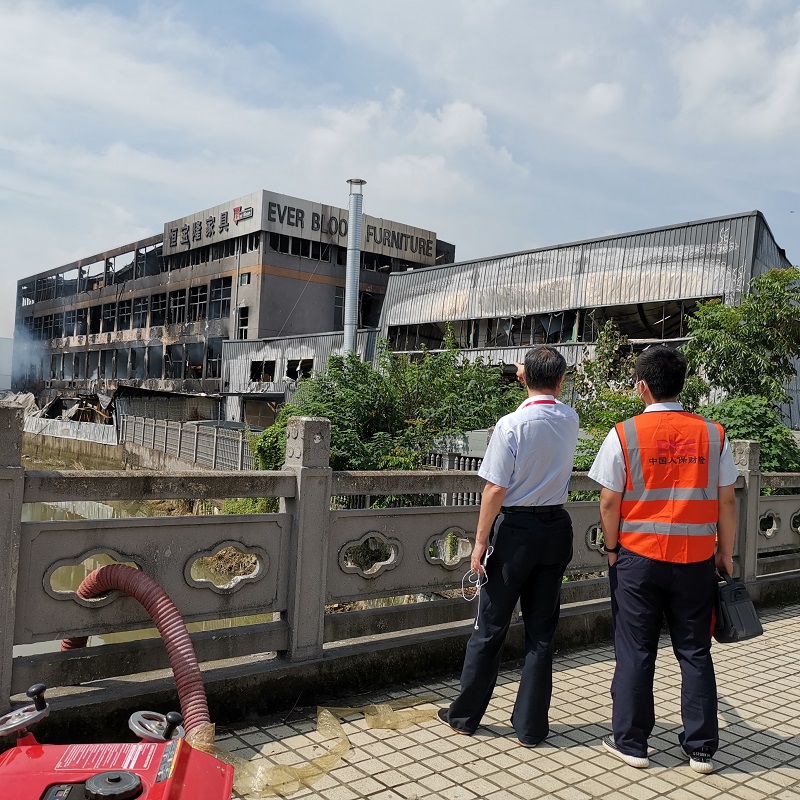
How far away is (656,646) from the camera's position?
3.67 m

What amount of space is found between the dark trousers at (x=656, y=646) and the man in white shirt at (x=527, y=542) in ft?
1.18

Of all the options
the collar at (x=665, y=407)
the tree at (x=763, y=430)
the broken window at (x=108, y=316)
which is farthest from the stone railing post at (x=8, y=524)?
the broken window at (x=108, y=316)

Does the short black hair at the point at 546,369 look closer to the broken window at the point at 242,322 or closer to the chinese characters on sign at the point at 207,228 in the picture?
the broken window at the point at 242,322

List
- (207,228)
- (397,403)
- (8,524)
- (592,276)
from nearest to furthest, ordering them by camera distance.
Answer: (8,524) → (397,403) → (592,276) → (207,228)

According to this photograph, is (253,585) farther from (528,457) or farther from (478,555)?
(528,457)

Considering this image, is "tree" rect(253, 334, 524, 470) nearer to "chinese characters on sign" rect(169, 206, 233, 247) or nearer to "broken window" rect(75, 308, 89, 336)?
"chinese characters on sign" rect(169, 206, 233, 247)

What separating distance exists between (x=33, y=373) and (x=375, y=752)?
204 ft

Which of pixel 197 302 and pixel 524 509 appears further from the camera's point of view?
pixel 197 302

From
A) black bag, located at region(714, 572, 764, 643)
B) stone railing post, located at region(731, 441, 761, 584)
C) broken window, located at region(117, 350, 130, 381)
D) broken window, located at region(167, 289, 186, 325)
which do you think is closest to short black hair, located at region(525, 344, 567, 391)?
black bag, located at region(714, 572, 764, 643)

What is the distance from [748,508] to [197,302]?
Answer: 1524 inches

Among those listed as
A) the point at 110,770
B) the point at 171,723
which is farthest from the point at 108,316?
the point at 110,770

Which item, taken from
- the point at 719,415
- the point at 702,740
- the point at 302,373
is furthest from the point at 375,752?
the point at 302,373

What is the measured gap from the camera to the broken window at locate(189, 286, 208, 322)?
4166cm

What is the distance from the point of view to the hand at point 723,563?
12.6 feet
